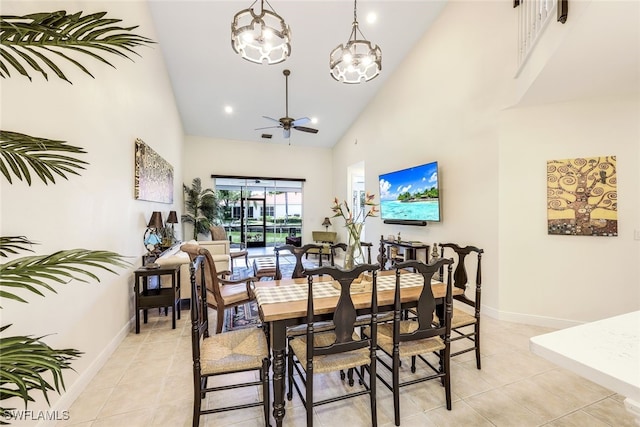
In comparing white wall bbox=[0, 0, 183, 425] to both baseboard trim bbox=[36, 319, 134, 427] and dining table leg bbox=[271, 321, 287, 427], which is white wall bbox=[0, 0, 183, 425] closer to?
baseboard trim bbox=[36, 319, 134, 427]

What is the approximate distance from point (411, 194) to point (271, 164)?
4.63 m

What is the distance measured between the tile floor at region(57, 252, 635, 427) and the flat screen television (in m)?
2.32

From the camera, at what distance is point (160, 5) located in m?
3.91

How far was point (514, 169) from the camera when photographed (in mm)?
3393

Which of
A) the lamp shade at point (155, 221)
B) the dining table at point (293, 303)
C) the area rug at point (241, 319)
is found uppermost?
the lamp shade at point (155, 221)

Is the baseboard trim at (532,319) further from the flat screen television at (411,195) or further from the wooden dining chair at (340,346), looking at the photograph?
the wooden dining chair at (340,346)

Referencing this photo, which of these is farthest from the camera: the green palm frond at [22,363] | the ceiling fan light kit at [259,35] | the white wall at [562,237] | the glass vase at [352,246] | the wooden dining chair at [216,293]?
the white wall at [562,237]

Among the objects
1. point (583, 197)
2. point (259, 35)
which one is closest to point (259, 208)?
point (259, 35)

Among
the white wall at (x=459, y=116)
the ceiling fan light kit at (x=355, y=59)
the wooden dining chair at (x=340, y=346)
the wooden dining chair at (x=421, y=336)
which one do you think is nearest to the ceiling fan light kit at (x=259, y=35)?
the ceiling fan light kit at (x=355, y=59)

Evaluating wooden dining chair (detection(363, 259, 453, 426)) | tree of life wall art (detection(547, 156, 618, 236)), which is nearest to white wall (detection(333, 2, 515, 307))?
tree of life wall art (detection(547, 156, 618, 236))

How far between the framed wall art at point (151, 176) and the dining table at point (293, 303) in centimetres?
232

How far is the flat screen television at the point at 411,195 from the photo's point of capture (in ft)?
14.4

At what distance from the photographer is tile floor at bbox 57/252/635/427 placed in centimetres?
185

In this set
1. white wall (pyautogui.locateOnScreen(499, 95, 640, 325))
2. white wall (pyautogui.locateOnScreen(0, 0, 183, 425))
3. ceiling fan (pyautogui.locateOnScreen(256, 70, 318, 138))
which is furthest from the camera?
ceiling fan (pyautogui.locateOnScreen(256, 70, 318, 138))
